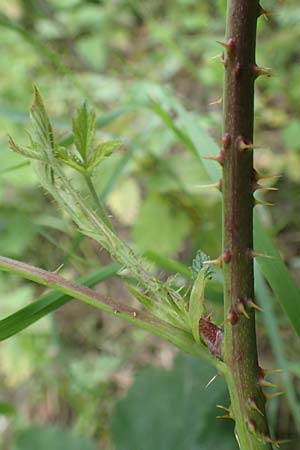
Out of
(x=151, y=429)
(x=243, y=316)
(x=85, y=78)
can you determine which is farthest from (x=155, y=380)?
(x=85, y=78)

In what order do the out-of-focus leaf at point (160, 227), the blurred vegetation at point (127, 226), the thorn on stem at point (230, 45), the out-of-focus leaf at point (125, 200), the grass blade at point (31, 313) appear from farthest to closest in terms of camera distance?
the out-of-focus leaf at point (125, 200)
the out-of-focus leaf at point (160, 227)
the blurred vegetation at point (127, 226)
the grass blade at point (31, 313)
the thorn on stem at point (230, 45)

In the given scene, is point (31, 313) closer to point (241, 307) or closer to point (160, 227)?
point (241, 307)

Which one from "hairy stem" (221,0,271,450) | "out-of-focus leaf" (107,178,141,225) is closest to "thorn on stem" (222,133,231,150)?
"hairy stem" (221,0,271,450)

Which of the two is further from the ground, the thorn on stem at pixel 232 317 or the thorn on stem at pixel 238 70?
the thorn on stem at pixel 238 70

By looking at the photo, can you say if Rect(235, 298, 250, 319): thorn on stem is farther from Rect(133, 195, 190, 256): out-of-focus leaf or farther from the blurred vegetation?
Rect(133, 195, 190, 256): out-of-focus leaf

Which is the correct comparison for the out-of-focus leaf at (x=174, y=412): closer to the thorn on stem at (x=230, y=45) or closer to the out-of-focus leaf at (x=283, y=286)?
the out-of-focus leaf at (x=283, y=286)

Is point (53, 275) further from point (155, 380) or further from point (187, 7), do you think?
point (187, 7)

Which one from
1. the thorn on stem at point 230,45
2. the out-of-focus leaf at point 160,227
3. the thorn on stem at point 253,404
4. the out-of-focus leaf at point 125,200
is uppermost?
the out-of-focus leaf at point 125,200

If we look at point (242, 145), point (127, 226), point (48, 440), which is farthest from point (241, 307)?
point (127, 226)

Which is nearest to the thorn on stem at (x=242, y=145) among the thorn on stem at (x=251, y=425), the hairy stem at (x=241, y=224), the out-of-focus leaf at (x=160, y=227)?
the hairy stem at (x=241, y=224)
